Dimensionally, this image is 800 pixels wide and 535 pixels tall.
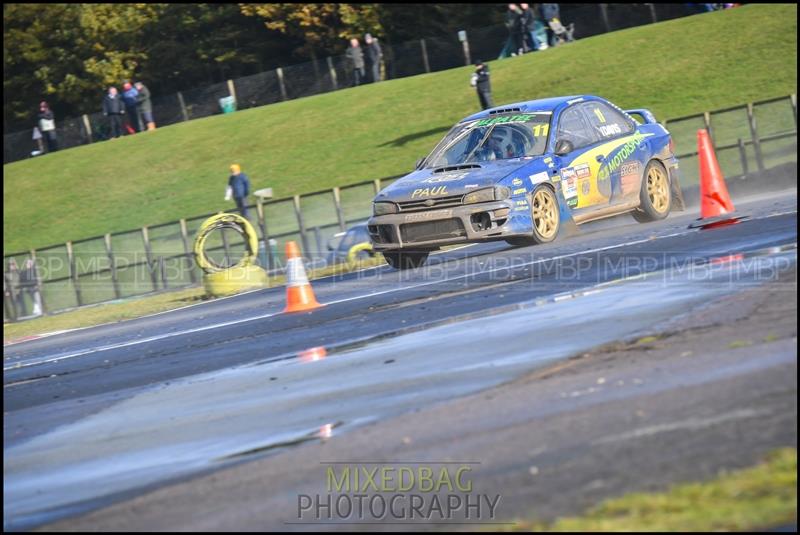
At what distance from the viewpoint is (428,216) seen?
1498 centimetres

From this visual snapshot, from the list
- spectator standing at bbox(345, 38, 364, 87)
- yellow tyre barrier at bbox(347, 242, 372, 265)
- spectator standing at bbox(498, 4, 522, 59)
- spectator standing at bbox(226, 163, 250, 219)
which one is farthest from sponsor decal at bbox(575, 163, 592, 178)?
spectator standing at bbox(345, 38, 364, 87)

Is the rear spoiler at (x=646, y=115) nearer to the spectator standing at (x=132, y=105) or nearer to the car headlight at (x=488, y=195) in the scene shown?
the car headlight at (x=488, y=195)

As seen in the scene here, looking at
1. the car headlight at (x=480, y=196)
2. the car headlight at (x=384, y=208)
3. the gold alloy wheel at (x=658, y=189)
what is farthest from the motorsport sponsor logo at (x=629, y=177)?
the car headlight at (x=384, y=208)

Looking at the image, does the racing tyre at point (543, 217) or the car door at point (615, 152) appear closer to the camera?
the racing tyre at point (543, 217)

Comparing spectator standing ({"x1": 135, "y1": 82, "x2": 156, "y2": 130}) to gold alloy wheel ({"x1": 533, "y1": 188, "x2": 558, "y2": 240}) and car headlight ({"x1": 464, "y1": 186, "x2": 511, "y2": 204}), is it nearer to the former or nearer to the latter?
gold alloy wheel ({"x1": 533, "y1": 188, "x2": 558, "y2": 240})

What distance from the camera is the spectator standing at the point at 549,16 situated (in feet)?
147

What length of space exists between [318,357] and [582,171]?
6.71m

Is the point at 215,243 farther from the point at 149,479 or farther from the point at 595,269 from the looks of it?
the point at 149,479

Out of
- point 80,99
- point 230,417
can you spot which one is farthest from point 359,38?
point 230,417

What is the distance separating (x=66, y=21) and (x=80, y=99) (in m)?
4.33

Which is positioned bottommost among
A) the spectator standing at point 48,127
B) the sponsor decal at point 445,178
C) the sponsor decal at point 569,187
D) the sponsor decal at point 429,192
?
the sponsor decal at point 569,187

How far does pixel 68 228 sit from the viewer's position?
42.2m

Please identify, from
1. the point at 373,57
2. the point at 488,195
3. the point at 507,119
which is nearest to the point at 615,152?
the point at 507,119

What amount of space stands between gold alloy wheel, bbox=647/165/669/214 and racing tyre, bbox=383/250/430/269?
289cm
